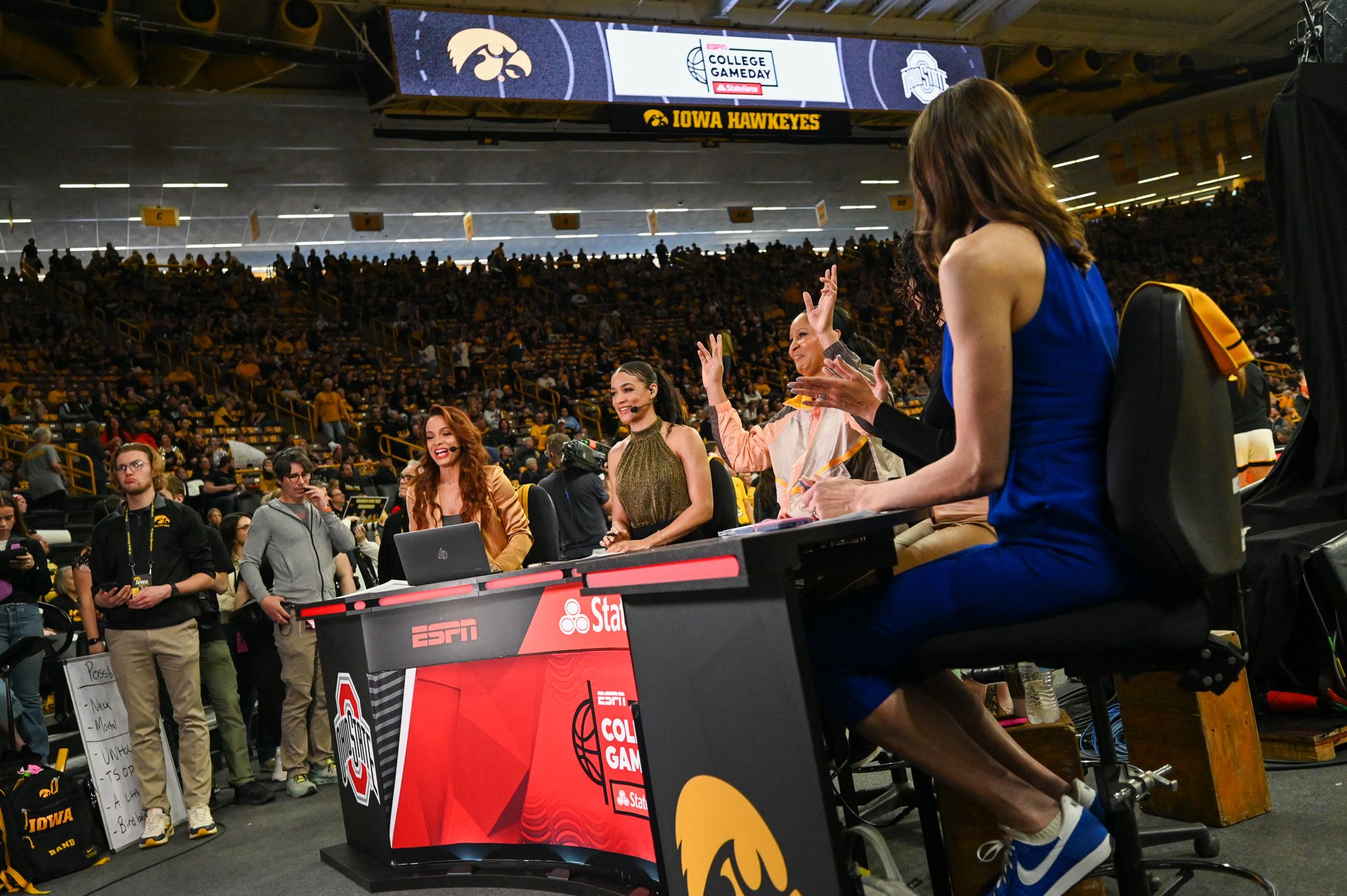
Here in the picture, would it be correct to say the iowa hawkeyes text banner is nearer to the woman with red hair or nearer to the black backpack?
the woman with red hair

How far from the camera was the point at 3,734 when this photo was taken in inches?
188

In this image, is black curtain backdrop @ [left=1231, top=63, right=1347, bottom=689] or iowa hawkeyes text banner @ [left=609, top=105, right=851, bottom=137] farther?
iowa hawkeyes text banner @ [left=609, top=105, right=851, bottom=137]

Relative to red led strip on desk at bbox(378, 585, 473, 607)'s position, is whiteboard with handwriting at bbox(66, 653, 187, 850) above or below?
below

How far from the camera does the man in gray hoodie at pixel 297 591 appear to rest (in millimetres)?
5219

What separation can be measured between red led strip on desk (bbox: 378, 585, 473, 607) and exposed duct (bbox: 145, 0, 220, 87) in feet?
40.8

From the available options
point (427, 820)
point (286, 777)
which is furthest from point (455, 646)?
point (286, 777)

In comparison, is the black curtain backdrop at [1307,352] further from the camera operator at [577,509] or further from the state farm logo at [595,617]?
the camera operator at [577,509]

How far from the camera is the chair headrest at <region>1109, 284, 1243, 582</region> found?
1499 millimetres

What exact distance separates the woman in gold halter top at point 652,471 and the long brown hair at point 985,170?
6.45ft

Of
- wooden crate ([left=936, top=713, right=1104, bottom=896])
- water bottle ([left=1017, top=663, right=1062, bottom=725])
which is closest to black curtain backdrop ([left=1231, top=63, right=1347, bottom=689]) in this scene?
water bottle ([left=1017, top=663, right=1062, bottom=725])

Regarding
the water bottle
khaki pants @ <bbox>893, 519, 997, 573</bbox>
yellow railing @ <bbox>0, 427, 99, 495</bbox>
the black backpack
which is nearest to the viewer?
khaki pants @ <bbox>893, 519, 997, 573</bbox>

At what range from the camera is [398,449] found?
46.2 feet

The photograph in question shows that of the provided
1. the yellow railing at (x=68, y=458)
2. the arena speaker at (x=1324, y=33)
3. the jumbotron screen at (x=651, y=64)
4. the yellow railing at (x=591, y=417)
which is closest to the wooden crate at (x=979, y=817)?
the arena speaker at (x=1324, y=33)

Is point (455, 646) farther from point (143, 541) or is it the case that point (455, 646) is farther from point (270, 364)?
point (270, 364)
